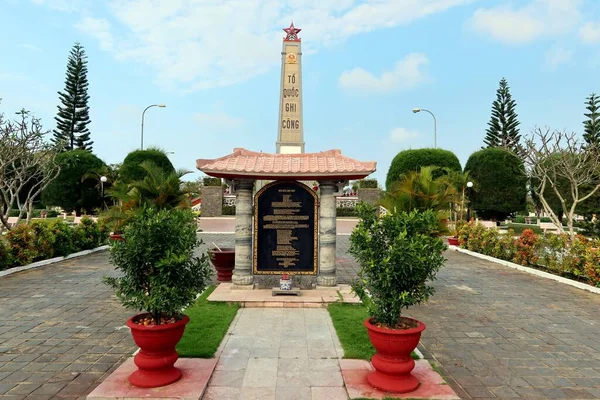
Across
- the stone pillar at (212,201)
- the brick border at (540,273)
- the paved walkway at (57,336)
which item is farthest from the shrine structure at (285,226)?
the stone pillar at (212,201)

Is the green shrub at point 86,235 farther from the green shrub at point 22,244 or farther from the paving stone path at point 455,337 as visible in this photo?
the paving stone path at point 455,337

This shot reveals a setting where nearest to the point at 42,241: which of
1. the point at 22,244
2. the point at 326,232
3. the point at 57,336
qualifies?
the point at 22,244

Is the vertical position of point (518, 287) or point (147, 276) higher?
point (147, 276)

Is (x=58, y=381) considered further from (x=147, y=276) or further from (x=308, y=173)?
(x=308, y=173)

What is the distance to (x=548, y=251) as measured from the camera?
1197 cm

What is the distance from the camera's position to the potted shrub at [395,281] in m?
4.19

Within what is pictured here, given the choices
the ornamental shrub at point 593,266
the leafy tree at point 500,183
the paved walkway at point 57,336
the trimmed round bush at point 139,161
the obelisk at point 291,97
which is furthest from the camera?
the trimmed round bush at point 139,161

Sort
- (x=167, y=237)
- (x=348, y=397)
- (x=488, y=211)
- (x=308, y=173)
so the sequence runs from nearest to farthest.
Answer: (x=348, y=397), (x=167, y=237), (x=308, y=173), (x=488, y=211)

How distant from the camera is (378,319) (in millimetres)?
4414

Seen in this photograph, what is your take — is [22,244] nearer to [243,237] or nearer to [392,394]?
[243,237]

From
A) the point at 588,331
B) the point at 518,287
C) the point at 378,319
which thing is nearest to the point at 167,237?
the point at 378,319

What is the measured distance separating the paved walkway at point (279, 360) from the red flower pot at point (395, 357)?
0.48 m

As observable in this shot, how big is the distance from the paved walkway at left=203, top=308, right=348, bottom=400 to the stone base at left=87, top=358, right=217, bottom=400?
A: 127mm

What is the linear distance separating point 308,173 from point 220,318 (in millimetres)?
3484
